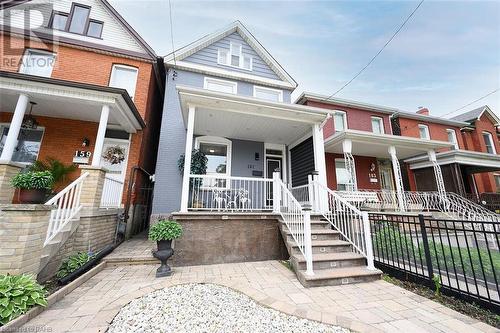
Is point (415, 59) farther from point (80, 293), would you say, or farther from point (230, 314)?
point (80, 293)

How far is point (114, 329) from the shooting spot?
219 cm

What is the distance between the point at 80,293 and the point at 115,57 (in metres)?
8.35

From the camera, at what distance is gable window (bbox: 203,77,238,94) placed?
8.36 m

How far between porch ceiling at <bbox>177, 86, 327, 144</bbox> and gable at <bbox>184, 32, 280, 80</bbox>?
136 inches

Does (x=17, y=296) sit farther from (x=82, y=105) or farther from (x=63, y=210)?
(x=82, y=105)

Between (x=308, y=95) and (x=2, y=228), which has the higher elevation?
(x=308, y=95)

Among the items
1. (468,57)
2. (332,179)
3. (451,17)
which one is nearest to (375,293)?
(332,179)

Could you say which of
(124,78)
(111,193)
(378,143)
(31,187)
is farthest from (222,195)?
(378,143)

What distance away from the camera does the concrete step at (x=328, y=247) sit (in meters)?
4.25

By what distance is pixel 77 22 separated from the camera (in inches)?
317

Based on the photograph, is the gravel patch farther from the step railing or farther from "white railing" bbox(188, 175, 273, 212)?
"white railing" bbox(188, 175, 273, 212)

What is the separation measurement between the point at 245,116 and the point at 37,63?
8.30 metres

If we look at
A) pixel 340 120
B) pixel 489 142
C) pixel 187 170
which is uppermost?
pixel 340 120

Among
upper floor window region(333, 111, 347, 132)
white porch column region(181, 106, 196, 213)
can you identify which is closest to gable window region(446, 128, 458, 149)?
upper floor window region(333, 111, 347, 132)
